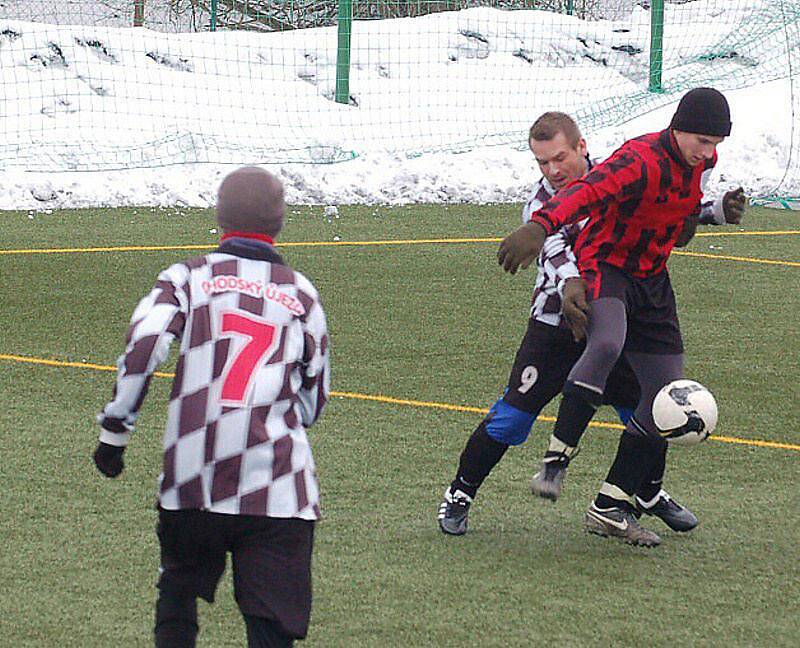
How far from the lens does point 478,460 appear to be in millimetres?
5258

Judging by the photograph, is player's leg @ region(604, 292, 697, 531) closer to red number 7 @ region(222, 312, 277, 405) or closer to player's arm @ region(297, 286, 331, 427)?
player's arm @ region(297, 286, 331, 427)

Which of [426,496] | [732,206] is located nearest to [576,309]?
[732,206]

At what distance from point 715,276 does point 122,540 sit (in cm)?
678

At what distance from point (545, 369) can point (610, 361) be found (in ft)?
1.26

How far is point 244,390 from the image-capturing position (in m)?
3.44

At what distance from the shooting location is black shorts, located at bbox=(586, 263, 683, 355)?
499 centimetres

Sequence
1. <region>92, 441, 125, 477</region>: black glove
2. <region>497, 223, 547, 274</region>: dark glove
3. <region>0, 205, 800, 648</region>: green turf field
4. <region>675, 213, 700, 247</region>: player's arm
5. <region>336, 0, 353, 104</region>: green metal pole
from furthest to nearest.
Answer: <region>336, 0, 353, 104</region>: green metal pole < <region>675, 213, 700, 247</region>: player's arm < <region>497, 223, 547, 274</region>: dark glove < <region>0, 205, 800, 648</region>: green turf field < <region>92, 441, 125, 477</region>: black glove

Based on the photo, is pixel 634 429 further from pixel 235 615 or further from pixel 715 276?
pixel 715 276

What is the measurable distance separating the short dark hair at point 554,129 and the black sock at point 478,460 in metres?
0.98

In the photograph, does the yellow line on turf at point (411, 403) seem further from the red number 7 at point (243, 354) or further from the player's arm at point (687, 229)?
the red number 7 at point (243, 354)

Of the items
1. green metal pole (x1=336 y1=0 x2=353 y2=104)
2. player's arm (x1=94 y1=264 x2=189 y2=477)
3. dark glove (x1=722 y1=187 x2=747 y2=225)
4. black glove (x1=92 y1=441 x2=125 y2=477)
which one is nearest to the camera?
player's arm (x1=94 y1=264 x2=189 y2=477)

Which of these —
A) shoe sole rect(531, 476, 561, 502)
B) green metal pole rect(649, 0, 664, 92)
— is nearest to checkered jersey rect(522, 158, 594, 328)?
shoe sole rect(531, 476, 561, 502)

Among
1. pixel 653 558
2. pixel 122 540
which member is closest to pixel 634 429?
pixel 653 558

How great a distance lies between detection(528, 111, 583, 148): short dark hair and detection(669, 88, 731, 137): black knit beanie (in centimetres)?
39
